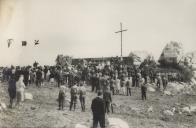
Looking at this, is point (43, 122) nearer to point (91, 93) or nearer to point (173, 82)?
point (91, 93)

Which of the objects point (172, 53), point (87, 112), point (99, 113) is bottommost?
point (87, 112)

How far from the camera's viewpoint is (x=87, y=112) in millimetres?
17578

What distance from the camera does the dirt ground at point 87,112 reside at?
14.5 metres

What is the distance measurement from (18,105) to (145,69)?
12.6 meters

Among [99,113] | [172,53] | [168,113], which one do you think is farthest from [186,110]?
[172,53]

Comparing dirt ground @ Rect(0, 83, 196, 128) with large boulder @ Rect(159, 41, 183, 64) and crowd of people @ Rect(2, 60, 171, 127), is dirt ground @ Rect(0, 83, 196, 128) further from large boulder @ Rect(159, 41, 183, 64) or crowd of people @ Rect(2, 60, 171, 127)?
large boulder @ Rect(159, 41, 183, 64)

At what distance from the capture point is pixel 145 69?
27250 mm

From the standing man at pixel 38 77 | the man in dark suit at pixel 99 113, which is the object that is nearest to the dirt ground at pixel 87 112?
the standing man at pixel 38 77

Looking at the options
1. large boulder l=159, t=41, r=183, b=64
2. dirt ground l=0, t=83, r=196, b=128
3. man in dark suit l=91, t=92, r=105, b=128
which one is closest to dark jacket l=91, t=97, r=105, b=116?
man in dark suit l=91, t=92, r=105, b=128

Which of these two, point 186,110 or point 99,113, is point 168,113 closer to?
point 186,110

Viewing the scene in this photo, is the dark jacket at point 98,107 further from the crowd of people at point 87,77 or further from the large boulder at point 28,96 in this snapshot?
the large boulder at point 28,96

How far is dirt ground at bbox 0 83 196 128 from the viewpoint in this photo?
47.6ft

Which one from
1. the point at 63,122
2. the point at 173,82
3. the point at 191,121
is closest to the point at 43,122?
the point at 63,122

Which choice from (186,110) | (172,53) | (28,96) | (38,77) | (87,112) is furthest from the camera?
(172,53)
